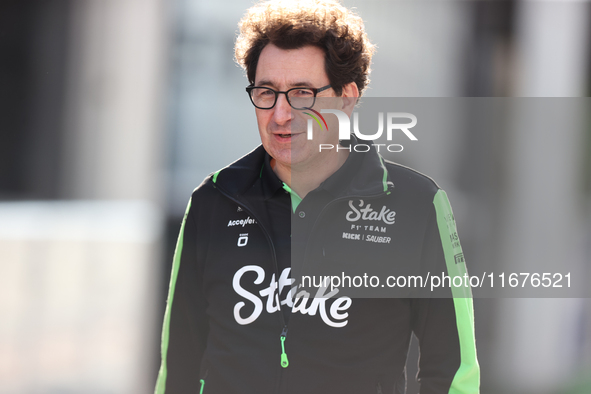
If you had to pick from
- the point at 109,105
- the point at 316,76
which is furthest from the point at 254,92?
the point at 109,105

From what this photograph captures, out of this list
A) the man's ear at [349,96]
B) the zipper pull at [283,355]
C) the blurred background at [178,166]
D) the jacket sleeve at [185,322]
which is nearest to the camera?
the zipper pull at [283,355]

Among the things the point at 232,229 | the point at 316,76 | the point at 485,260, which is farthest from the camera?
the point at 485,260

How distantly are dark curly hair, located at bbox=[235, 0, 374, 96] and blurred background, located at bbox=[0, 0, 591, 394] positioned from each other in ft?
4.87

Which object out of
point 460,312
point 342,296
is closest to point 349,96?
point 342,296

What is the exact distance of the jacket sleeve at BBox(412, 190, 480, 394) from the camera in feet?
5.04

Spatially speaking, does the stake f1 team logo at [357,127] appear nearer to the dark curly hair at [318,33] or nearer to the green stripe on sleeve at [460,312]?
the dark curly hair at [318,33]

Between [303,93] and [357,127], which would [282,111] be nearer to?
[303,93]

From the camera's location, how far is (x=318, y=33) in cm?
157

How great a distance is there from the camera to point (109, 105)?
3285 mm

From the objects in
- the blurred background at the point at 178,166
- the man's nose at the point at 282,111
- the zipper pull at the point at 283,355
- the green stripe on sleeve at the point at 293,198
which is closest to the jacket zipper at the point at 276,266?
the zipper pull at the point at 283,355

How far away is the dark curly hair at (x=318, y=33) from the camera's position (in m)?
1.57

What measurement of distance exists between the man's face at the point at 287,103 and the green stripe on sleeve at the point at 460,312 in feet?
1.37

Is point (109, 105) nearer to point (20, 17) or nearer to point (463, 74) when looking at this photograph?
point (20, 17)

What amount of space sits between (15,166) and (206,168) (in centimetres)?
122
